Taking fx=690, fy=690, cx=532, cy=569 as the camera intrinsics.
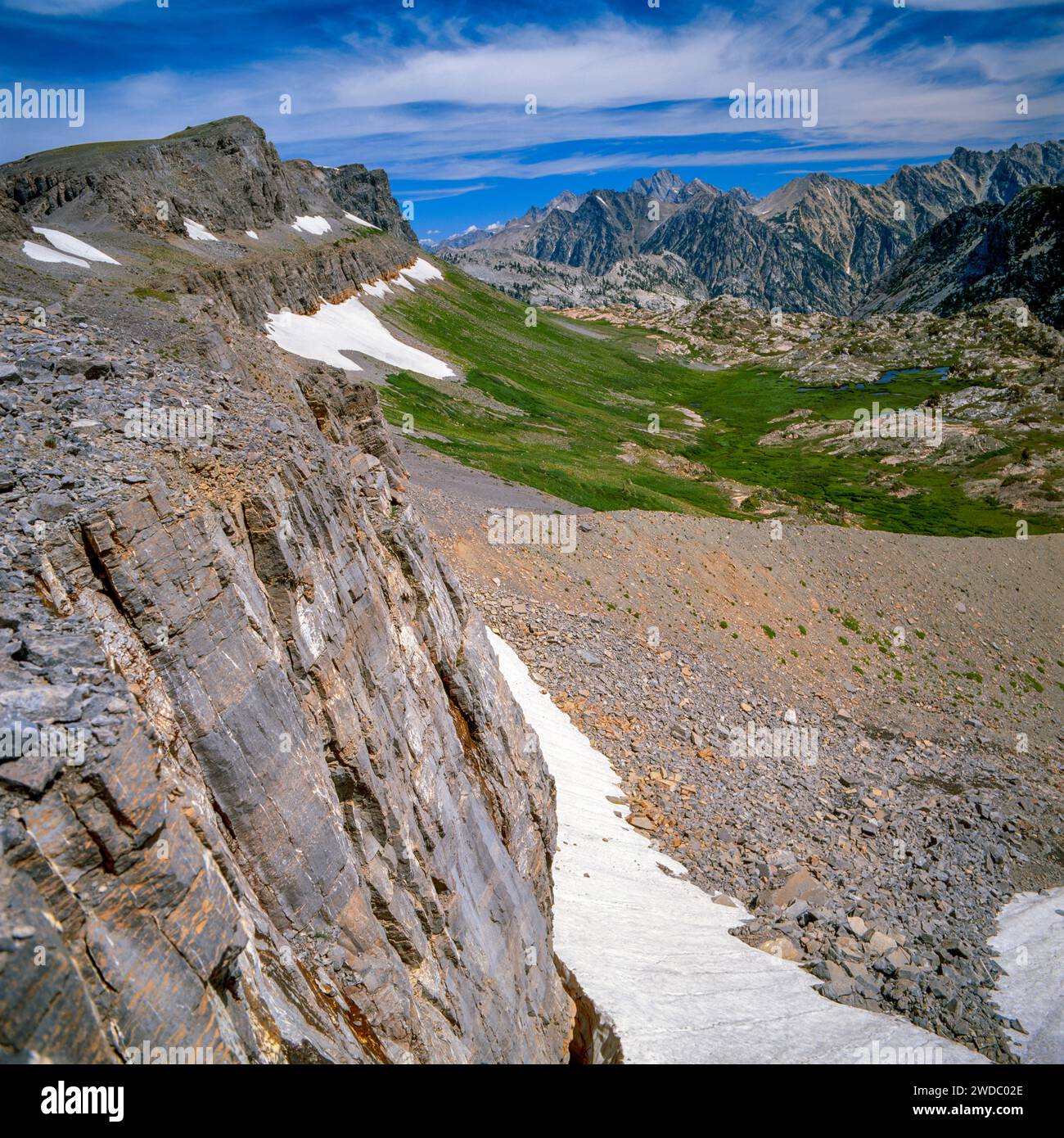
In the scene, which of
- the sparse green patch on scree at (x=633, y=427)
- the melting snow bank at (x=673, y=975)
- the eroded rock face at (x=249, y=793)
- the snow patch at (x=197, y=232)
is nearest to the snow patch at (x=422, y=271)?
the sparse green patch on scree at (x=633, y=427)

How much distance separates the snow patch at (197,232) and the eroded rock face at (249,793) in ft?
261

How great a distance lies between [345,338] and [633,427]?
4490 cm

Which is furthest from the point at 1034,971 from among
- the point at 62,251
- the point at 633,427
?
the point at 633,427

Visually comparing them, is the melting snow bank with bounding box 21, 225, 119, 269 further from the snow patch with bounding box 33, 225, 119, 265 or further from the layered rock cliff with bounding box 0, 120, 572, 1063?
the layered rock cliff with bounding box 0, 120, 572, 1063

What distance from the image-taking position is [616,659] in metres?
41.2

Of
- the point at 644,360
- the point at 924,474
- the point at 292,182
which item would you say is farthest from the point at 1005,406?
the point at 292,182

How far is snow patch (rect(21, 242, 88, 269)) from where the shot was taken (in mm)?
45531

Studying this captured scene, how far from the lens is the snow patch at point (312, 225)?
117 metres

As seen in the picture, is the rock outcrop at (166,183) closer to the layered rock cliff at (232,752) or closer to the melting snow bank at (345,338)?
the melting snow bank at (345,338)

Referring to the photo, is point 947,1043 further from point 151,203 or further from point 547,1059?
point 151,203

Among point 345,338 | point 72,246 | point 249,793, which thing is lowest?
point 249,793

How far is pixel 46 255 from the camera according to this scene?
46.7 m

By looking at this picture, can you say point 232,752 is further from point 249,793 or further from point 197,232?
point 197,232

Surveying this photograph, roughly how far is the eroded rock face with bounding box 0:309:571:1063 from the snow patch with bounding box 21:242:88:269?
132 ft
